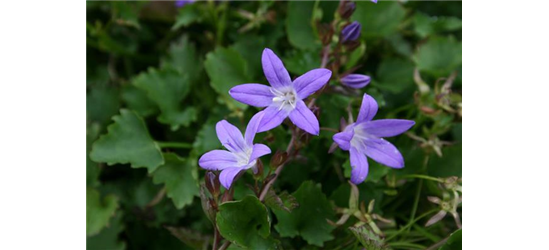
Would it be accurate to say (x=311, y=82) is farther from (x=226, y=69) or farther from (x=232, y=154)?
(x=226, y=69)

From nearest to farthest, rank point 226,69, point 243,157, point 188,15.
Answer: point 243,157 < point 226,69 < point 188,15

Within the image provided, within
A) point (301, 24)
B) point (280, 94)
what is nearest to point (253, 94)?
point (280, 94)

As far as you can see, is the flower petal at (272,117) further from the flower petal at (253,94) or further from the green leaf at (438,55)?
the green leaf at (438,55)

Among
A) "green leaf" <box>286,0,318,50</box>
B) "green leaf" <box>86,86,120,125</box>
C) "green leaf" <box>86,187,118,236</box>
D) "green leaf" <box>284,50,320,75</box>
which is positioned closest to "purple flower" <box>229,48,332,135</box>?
"green leaf" <box>284,50,320,75</box>

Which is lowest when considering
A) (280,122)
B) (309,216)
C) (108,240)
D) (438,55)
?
(108,240)

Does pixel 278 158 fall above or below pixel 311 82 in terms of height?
below

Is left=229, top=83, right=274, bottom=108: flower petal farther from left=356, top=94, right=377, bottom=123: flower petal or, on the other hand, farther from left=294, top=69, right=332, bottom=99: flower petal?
left=356, top=94, right=377, bottom=123: flower petal

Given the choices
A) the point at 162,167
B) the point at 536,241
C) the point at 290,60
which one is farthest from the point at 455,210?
the point at 162,167

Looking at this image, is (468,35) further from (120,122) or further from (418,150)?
(120,122)
